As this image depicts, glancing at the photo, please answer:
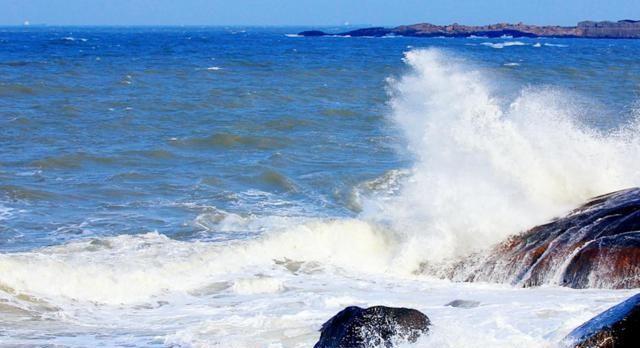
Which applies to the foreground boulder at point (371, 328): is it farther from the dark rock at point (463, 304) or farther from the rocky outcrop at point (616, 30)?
the rocky outcrop at point (616, 30)

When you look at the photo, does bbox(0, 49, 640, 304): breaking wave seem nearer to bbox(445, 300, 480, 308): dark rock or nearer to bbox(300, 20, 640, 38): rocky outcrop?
bbox(445, 300, 480, 308): dark rock

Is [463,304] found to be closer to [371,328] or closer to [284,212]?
[371,328]

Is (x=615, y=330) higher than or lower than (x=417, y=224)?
higher

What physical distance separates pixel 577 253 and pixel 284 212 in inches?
208

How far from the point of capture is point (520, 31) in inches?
4838

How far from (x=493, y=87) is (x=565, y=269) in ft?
77.5

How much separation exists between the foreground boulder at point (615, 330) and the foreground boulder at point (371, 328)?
122cm

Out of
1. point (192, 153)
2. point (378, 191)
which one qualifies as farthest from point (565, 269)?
point (192, 153)

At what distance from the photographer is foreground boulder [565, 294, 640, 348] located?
5922 millimetres

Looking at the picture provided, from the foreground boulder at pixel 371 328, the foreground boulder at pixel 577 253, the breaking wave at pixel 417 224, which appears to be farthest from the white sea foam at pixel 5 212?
the foreground boulder at pixel 371 328

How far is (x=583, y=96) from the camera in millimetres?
29188

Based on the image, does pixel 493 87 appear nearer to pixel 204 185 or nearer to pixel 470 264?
pixel 204 185

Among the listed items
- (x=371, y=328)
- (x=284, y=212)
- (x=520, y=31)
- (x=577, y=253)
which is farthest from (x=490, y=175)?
(x=520, y=31)

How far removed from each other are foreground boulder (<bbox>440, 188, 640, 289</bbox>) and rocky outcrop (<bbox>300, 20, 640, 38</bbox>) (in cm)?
10597
